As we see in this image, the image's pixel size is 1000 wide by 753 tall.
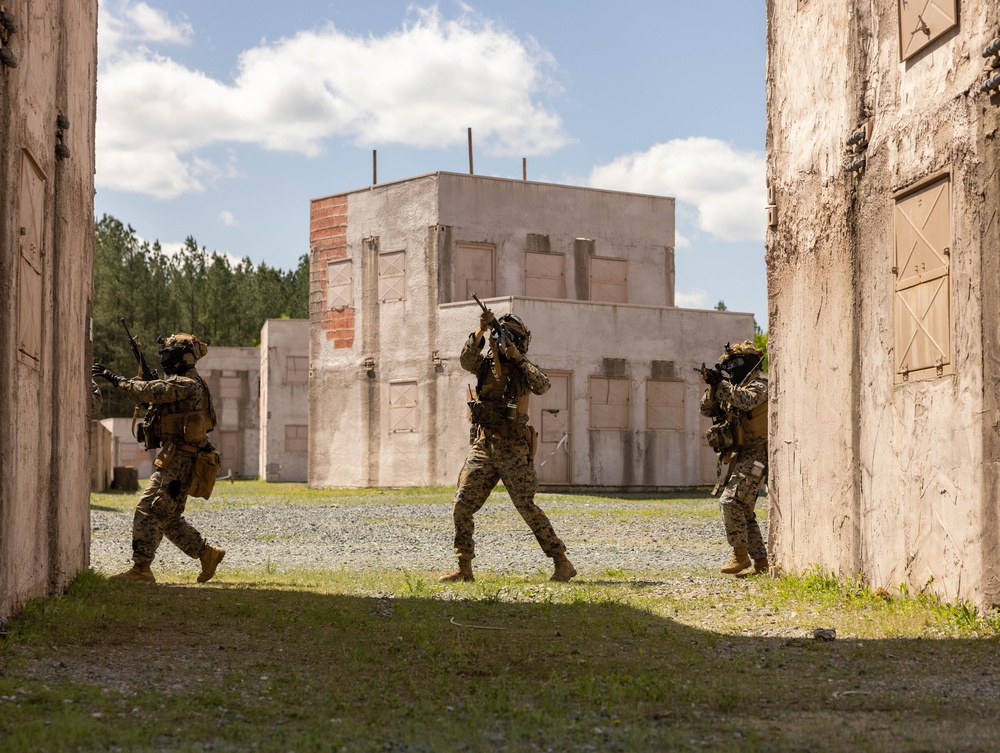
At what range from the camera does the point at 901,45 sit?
834 centimetres

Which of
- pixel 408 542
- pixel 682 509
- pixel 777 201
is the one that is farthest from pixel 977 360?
pixel 682 509

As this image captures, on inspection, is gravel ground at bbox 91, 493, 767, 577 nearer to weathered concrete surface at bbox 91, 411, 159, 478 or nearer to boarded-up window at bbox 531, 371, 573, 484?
boarded-up window at bbox 531, 371, 573, 484

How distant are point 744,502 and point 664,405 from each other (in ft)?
66.3

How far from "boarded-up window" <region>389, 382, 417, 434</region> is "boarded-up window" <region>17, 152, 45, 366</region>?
75.9 ft

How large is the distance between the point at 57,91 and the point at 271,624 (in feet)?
12.8

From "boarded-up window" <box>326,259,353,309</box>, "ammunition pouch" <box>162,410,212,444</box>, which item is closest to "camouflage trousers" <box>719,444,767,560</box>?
"ammunition pouch" <box>162,410,212,444</box>

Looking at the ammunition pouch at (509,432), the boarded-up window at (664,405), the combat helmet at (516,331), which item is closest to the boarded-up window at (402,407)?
the boarded-up window at (664,405)

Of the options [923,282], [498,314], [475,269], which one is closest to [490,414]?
[923,282]

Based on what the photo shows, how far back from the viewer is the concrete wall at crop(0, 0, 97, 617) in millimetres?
6645

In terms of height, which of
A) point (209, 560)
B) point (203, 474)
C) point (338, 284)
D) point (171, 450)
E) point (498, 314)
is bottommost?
point (209, 560)

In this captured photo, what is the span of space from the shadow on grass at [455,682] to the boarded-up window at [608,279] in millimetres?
25531

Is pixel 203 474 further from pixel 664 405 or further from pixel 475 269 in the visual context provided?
pixel 475 269

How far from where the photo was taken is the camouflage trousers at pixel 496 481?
9.80 metres

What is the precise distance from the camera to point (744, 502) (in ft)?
34.1
